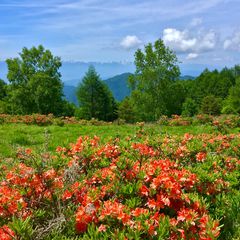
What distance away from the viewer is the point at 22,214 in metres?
3.97

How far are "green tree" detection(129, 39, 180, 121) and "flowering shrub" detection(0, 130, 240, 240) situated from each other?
46008 millimetres

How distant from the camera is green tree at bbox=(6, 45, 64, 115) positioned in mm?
59406

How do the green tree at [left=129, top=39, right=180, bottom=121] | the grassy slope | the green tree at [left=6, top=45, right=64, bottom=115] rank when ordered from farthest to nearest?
the green tree at [left=6, top=45, right=64, bottom=115] < the green tree at [left=129, top=39, right=180, bottom=121] < the grassy slope

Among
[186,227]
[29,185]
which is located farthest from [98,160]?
[186,227]

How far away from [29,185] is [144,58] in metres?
49.2

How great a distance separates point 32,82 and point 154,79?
20.0 meters

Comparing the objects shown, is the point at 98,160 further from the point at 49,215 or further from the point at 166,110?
the point at 166,110

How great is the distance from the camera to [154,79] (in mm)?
52375

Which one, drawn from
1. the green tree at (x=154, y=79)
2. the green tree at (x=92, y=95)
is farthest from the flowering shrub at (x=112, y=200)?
the green tree at (x=92, y=95)

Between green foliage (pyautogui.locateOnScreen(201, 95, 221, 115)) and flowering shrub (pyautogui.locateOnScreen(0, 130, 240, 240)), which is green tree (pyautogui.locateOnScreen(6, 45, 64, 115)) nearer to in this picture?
green foliage (pyautogui.locateOnScreen(201, 95, 221, 115))

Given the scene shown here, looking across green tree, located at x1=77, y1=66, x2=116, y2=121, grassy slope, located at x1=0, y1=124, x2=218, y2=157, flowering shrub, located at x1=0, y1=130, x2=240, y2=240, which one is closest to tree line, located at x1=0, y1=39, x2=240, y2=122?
green tree, located at x1=77, y1=66, x2=116, y2=121

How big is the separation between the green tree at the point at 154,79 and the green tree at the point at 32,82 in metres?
15.1

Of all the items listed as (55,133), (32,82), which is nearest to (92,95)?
(32,82)

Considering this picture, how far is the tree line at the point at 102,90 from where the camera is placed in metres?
52.1
